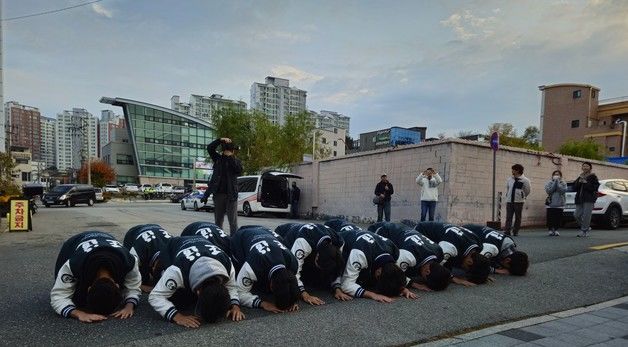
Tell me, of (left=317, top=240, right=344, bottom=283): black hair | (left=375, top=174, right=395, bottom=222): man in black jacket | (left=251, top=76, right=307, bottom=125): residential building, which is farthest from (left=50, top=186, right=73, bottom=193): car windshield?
(left=251, top=76, right=307, bottom=125): residential building

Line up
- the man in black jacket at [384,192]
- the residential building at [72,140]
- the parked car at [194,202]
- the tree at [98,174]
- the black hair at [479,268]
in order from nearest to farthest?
1. the black hair at [479,268]
2. the man in black jacket at [384,192]
3. the parked car at [194,202]
4. the tree at [98,174]
5. the residential building at [72,140]

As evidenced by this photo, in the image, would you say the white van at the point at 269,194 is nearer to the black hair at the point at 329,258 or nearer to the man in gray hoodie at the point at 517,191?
the man in gray hoodie at the point at 517,191

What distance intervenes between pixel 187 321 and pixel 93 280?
0.91 m

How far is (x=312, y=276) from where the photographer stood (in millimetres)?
4770

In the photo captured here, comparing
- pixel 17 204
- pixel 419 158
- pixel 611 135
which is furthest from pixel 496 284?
pixel 611 135

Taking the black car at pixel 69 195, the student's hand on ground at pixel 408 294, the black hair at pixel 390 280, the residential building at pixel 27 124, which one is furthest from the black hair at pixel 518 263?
the residential building at pixel 27 124

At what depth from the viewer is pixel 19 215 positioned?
10.4 meters

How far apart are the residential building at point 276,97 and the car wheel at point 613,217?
190 feet

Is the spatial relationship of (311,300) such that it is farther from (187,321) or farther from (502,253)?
(502,253)

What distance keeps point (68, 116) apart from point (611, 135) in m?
96.3

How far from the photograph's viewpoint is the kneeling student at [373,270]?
14.0 feet

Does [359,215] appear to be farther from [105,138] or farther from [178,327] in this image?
[105,138]

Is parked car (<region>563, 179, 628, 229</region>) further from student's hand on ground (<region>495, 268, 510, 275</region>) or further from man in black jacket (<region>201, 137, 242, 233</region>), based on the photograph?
man in black jacket (<region>201, 137, 242, 233</region>)

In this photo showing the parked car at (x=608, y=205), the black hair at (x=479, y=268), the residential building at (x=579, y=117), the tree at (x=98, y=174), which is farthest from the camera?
the tree at (x=98, y=174)
